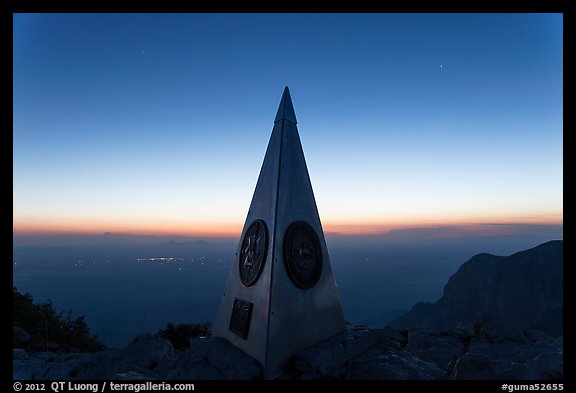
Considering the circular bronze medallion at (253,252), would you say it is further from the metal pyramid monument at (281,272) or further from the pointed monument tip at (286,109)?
the pointed monument tip at (286,109)

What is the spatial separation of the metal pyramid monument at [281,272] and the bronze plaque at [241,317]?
18 millimetres

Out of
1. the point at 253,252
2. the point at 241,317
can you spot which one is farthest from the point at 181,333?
the point at 253,252

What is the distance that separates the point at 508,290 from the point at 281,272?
49.5m

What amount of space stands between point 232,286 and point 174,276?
161 meters

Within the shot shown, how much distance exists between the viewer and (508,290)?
4116cm

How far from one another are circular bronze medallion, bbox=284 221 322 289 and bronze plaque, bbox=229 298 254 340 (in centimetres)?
122

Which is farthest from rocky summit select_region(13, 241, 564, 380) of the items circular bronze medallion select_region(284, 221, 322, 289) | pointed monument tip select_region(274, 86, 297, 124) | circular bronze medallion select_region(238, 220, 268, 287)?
pointed monument tip select_region(274, 86, 297, 124)

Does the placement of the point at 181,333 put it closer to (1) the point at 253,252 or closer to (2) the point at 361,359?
(1) the point at 253,252

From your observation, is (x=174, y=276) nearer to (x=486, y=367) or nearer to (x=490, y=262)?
(x=490, y=262)

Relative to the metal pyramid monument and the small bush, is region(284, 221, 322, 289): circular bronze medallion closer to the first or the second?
the metal pyramid monument

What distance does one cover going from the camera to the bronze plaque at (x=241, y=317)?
607cm

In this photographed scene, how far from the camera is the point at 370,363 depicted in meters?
5.81

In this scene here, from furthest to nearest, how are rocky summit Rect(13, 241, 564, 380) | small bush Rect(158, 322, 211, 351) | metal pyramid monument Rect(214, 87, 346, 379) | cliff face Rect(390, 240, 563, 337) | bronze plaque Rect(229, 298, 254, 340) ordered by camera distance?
cliff face Rect(390, 240, 563, 337) < small bush Rect(158, 322, 211, 351) < bronze plaque Rect(229, 298, 254, 340) < metal pyramid monument Rect(214, 87, 346, 379) < rocky summit Rect(13, 241, 564, 380)

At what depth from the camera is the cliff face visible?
34719 millimetres
